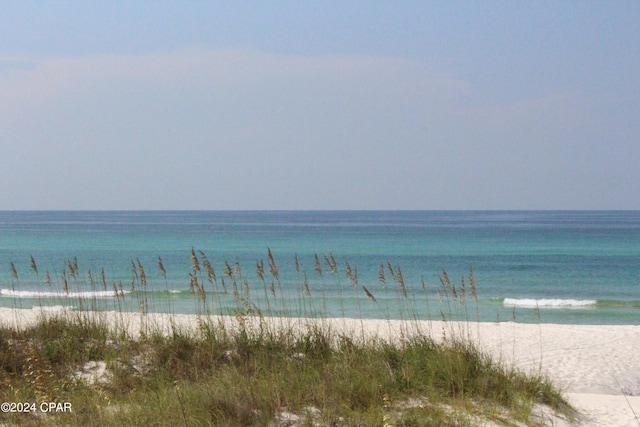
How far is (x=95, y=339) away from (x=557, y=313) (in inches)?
717

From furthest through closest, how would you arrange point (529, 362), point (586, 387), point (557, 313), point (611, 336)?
point (557, 313), point (611, 336), point (529, 362), point (586, 387)

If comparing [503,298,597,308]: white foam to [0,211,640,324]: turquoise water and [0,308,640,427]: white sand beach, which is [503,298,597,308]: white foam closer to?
[0,211,640,324]: turquoise water

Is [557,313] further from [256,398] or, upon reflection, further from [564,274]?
[256,398]

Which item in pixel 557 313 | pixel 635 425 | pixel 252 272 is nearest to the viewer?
pixel 635 425

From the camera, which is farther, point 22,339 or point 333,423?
point 22,339

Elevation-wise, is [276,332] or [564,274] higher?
[276,332]

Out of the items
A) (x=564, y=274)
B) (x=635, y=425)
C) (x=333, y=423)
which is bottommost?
(x=564, y=274)

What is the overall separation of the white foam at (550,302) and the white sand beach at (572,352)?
651cm

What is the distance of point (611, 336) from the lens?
16266 millimetres

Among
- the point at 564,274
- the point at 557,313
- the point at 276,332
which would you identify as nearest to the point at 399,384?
the point at 276,332

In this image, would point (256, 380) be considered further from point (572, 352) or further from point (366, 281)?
point (366, 281)

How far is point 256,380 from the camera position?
696 cm

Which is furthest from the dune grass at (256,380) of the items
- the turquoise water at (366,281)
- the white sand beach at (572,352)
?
the turquoise water at (366,281)

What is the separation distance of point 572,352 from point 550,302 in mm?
12428
